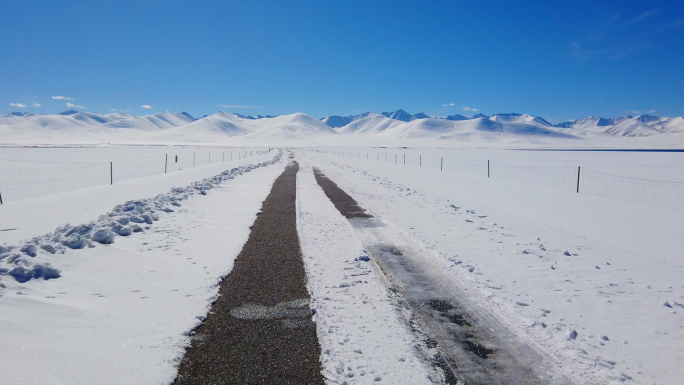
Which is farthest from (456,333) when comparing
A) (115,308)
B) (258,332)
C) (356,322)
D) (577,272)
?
(115,308)

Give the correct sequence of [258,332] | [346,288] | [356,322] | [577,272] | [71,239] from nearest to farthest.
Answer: [258,332] → [356,322] → [346,288] → [577,272] → [71,239]

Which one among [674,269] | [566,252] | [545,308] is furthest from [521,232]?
[545,308]

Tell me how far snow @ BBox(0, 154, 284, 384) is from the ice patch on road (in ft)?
0.36

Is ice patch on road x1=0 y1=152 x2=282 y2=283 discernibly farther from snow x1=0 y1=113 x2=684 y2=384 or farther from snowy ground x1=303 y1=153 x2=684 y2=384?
snowy ground x1=303 y1=153 x2=684 y2=384

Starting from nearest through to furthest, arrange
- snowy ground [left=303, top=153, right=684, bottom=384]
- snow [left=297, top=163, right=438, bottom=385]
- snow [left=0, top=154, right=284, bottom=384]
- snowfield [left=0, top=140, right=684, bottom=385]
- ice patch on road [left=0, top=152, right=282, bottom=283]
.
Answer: snow [left=0, top=154, right=284, bottom=384]
snow [left=297, top=163, right=438, bottom=385]
snowfield [left=0, top=140, right=684, bottom=385]
snowy ground [left=303, top=153, right=684, bottom=384]
ice patch on road [left=0, top=152, right=282, bottom=283]

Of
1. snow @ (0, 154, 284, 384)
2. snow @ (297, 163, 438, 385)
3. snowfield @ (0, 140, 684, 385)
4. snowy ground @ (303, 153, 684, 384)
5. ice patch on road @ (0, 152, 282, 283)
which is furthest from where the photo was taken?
ice patch on road @ (0, 152, 282, 283)

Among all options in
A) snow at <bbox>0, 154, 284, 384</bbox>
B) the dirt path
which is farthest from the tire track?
snow at <bbox>0, 154, 284, 384</bbox>

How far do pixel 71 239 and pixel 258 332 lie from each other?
15.5ft

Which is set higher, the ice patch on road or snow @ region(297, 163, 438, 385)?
the ice patch on road

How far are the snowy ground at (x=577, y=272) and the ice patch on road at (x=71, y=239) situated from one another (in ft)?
19.8

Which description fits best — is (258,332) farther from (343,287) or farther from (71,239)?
(71,239)

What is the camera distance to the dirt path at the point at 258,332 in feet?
12.0

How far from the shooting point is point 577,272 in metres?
6.83

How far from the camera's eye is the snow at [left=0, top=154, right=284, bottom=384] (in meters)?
3.64
